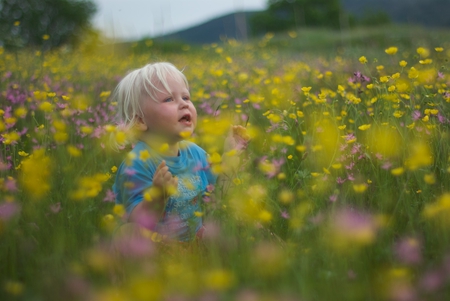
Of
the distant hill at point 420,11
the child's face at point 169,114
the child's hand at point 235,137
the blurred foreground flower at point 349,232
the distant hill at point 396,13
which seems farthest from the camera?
the distant hill at point 420,11

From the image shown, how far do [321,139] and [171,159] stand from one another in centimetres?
84

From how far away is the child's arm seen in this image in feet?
5.60

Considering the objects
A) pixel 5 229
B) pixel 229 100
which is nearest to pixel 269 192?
pixel 5 229

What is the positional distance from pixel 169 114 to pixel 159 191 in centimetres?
49

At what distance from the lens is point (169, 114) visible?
2.13 m

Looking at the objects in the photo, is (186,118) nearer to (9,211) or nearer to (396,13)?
(9,211)

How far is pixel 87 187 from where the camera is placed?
170cm

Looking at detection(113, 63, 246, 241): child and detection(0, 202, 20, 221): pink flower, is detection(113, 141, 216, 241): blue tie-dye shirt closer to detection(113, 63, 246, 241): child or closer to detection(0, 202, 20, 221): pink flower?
detection(113, 63, 246, 241): child

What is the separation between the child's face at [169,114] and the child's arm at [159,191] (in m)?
0.38

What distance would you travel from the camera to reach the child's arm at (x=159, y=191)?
67.2 inches

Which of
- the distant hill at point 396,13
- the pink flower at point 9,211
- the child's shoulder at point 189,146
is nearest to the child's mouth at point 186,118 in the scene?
the child's shoulder at point 189,146

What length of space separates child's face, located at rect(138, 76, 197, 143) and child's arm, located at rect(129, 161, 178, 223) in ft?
1.25

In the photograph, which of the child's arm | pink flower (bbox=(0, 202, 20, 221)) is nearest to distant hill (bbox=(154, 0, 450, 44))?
the child's arm

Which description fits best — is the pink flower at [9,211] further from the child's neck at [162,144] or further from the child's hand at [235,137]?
the child's hand at [235,137]
